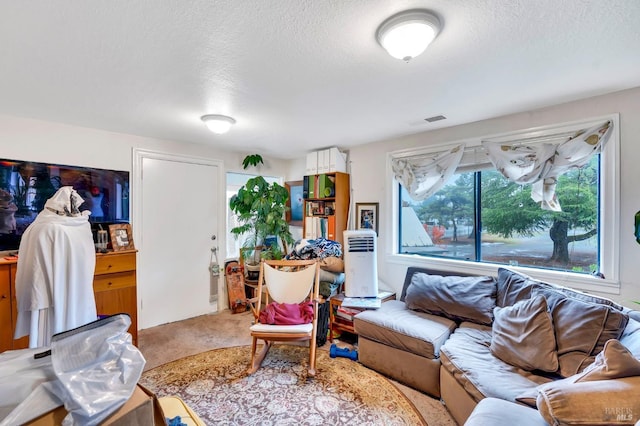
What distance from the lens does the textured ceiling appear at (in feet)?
4.14

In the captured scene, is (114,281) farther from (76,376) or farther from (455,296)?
(455,296)

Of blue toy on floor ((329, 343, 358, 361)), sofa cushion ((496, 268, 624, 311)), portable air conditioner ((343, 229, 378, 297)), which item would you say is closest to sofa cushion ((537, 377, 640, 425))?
sofa cushion ((496, 268, 624, 311))

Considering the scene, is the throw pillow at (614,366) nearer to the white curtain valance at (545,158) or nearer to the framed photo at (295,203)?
the white curtain valance at (545,158)

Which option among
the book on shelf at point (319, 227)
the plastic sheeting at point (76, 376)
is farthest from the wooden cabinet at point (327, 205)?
the plastic sheeting at point (76, 376)

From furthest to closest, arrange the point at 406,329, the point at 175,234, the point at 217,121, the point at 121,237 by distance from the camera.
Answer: the point at 175,234, the point at 121,237, the point at 217,121, the point at 406,329

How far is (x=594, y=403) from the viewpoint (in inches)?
41.9

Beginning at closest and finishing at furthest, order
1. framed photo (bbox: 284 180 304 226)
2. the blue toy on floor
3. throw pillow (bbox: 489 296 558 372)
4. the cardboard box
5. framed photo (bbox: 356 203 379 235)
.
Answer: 1. the cardboard box
2. throw pillow (bbox: 489 296 558 372)
3. the blue toy on floor
4. framed photo (bbox: 356 203 379 235)
5. framed photo (bbox: 284 180 304 226)

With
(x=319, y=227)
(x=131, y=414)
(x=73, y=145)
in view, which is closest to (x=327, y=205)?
(x=319, y=227)

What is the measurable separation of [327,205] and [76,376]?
322 cm

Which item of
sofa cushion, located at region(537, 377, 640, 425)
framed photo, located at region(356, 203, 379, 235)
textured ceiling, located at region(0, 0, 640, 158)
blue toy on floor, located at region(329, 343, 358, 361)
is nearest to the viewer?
sofa cushion, located at region(537, 377, 640, 425)

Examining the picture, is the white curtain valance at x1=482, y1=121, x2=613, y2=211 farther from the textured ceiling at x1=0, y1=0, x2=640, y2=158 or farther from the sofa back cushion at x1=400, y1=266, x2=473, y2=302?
the sofa back cushion at x1=400, y1=266, x2=473, y2=302

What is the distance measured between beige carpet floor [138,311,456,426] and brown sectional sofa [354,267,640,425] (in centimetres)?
14

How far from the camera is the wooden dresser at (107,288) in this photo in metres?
2.24

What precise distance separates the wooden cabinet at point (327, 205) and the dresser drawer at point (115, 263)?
6.73 ft
